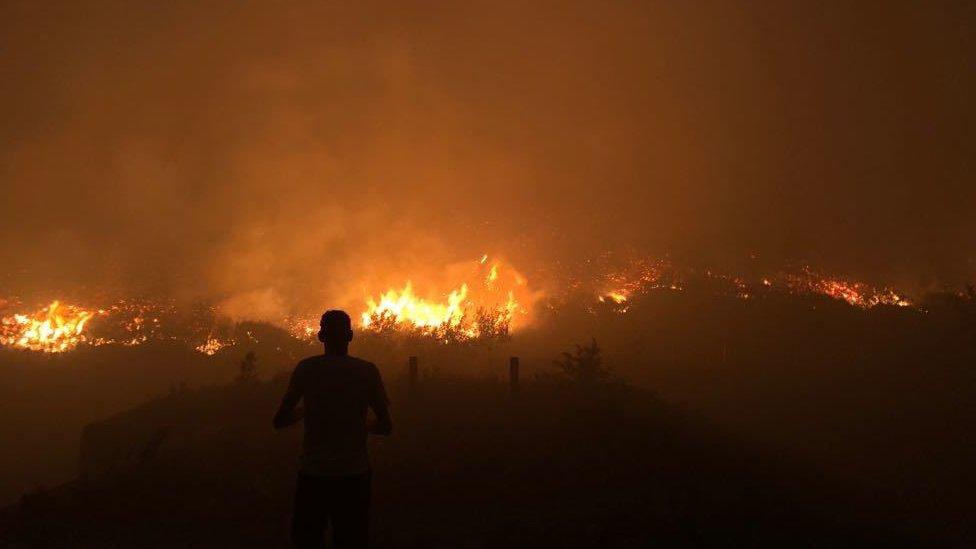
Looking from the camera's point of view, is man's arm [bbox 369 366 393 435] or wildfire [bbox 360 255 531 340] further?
wildfire [bbox 360 255 531 340]

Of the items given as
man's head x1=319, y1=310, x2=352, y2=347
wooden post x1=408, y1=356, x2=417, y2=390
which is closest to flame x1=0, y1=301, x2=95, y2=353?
wooden post x1=408, y1=356, x2=417, y2=390

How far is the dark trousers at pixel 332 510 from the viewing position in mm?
3928

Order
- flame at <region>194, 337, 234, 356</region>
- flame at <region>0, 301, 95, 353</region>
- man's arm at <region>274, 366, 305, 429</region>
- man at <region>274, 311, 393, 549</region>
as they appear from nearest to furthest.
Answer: man at <region>274, 311, 393, 549</region>, man's arm at <region>274, 366, 305, 429</region>, flame at <region>194, 337, 234, 356</region>, flame at <region>0, 301, 95, 353</region>

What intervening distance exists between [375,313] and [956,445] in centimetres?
3659

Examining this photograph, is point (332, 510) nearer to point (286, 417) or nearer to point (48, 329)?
point (286, 417)

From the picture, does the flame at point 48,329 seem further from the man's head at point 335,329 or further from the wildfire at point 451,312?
the man's head at point 335,329

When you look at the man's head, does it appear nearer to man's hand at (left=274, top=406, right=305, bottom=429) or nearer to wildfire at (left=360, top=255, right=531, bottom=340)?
man's hand at (left=274, top=406, right=305, bottom=429)

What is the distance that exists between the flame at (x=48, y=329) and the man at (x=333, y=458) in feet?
215

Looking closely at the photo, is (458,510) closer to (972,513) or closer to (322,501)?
(322,501)

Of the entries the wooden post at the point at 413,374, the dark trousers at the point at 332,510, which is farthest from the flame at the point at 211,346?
the dark trousers at the point at 332,510

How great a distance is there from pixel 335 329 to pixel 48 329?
69265mm

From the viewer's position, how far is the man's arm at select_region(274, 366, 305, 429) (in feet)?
13.3

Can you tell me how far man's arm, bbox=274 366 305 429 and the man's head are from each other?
32 cm

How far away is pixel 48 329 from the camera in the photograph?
5678 centimetres
